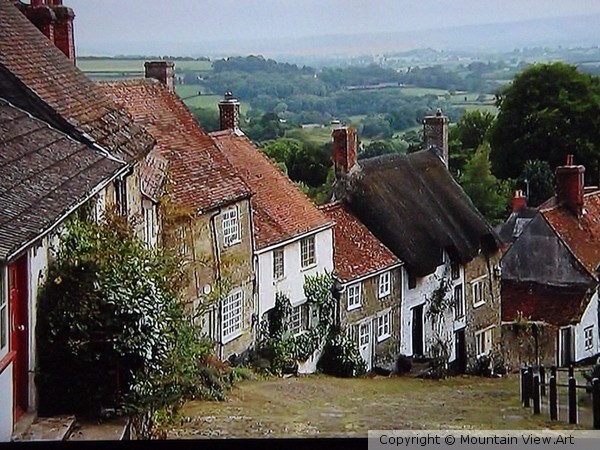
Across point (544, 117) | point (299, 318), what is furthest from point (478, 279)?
point (544, 117)

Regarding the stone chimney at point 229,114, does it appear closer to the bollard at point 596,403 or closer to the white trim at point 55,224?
the white trim at point 55,224

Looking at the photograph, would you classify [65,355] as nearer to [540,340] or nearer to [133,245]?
[133,245]

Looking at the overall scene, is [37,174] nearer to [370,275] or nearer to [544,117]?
[544,117]

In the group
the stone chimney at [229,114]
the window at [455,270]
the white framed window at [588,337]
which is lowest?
the white framed window at [588,337]

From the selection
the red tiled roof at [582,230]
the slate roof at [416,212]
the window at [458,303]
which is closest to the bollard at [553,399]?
the red tiled roof at [582,230]

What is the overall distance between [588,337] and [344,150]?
210 centimetres

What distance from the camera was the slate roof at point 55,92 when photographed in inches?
238

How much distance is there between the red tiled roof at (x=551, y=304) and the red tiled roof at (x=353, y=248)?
1.22m

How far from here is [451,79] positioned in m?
7.08

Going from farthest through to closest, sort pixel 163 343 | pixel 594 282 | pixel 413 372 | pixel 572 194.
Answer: pixel 413 372 → pixel 594 282 → pixel 572 194 → pixel 163 343

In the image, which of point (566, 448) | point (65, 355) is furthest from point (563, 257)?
point (65, 355)

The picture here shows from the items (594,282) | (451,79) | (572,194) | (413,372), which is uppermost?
(451,79)

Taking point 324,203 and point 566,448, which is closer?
point 566,448

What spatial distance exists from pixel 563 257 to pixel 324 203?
2.36m
